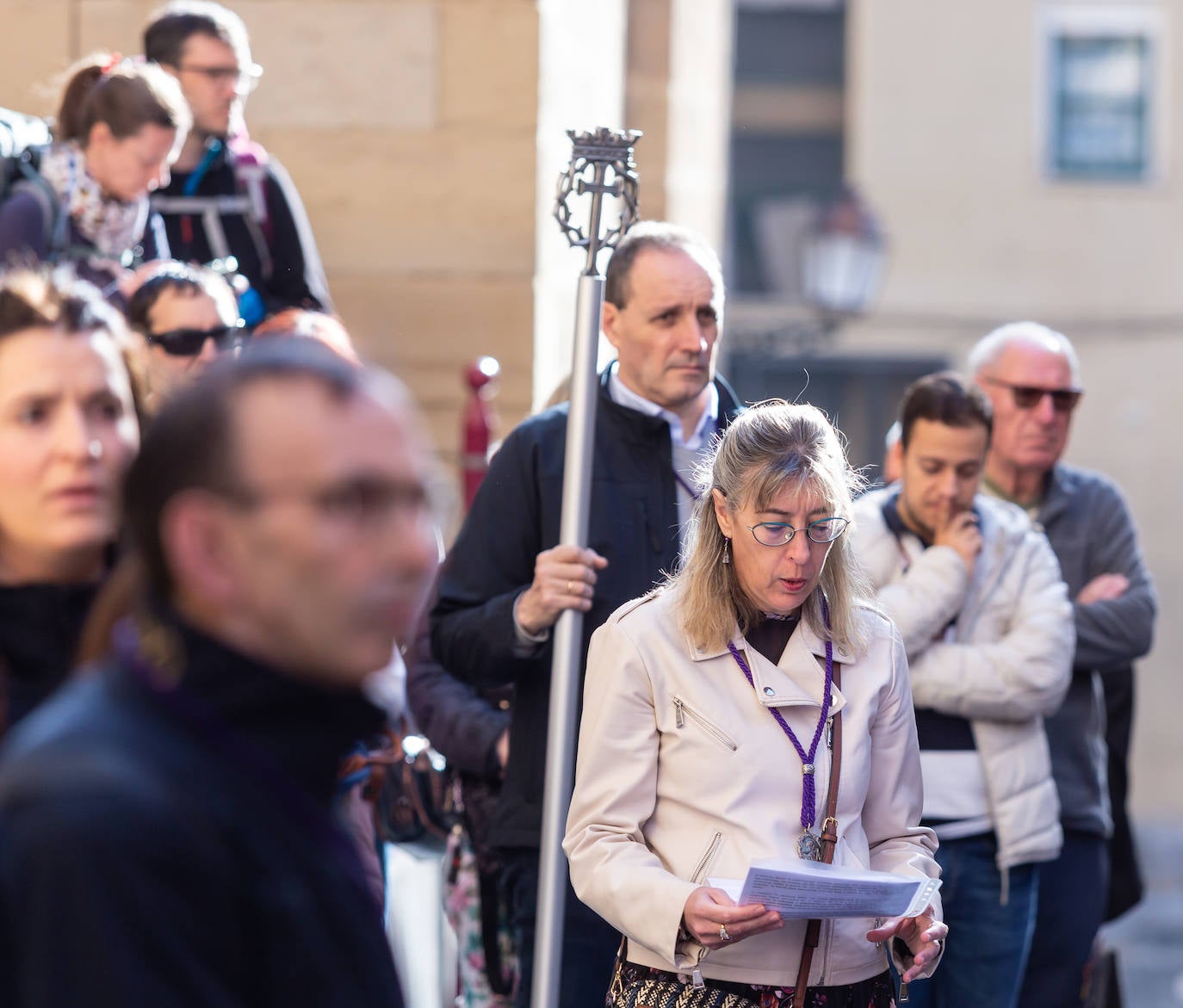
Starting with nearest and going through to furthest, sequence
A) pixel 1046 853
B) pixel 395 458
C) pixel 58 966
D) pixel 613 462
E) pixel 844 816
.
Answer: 1. pixel 58 966
2. pixel 395 458
3. pixel 844 816
4. pixel 613 462
5. pixel 1046 853

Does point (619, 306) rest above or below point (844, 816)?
above

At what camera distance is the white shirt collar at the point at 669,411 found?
394 centimetres

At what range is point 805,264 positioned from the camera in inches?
534

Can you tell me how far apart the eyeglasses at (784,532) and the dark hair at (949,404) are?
1238 millimetres

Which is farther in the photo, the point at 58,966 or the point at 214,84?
the point at 214,84

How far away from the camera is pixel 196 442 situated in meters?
1.56

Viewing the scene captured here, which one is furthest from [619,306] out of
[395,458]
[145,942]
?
[145,942]

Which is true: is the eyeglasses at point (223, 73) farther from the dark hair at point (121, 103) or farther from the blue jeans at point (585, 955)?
the blue jeans at point (585, 955)

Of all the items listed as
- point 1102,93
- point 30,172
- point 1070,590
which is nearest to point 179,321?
point 30,172

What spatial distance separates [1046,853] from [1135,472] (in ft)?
53.9

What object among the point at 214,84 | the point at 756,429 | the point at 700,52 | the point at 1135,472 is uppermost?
the point at 700,52

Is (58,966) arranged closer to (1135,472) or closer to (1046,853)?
(1046,853)

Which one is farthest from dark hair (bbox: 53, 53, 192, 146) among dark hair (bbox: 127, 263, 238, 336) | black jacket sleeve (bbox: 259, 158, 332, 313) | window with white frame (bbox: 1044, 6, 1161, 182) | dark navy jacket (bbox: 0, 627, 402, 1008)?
window with white frame (bbox: 1044, 6, 1161, 182)

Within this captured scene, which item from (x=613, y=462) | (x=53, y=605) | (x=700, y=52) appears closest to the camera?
(x=53, y=605)
